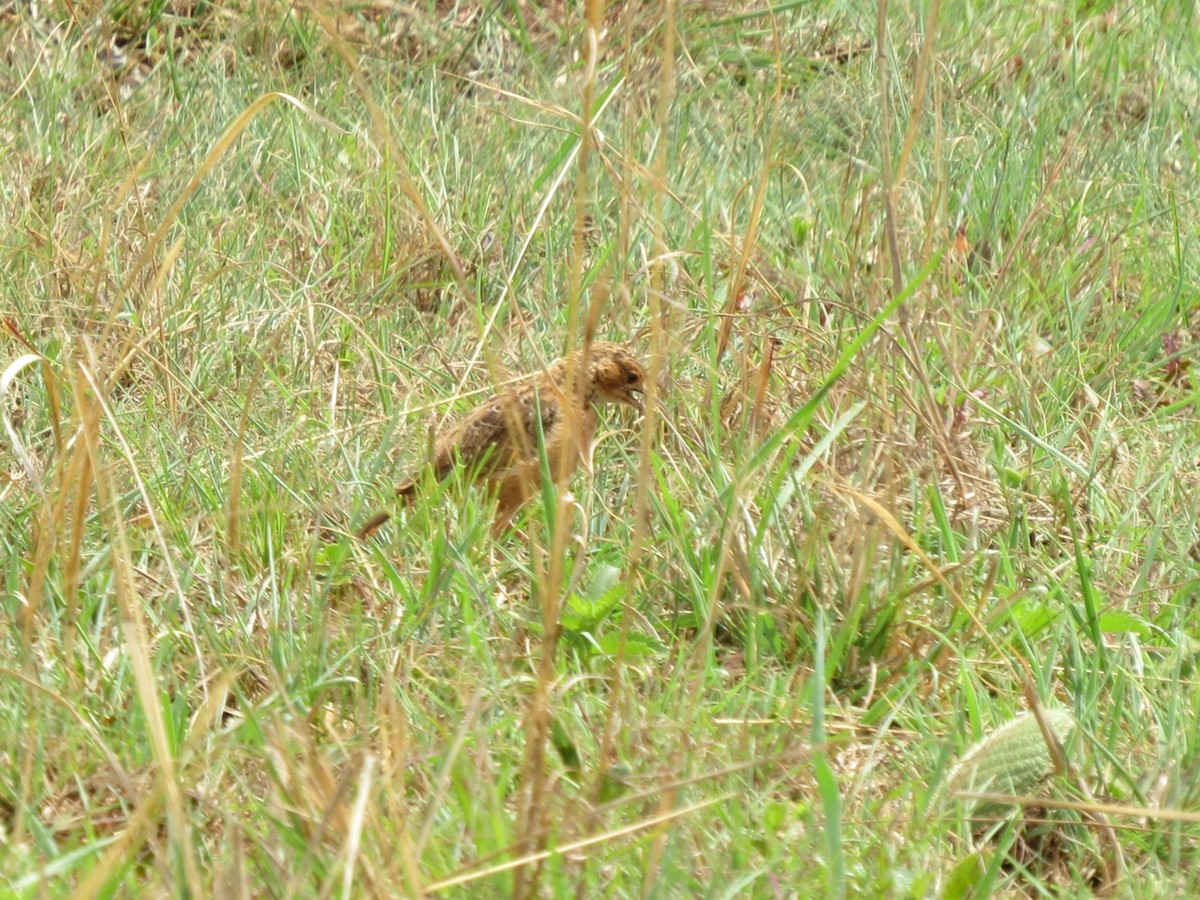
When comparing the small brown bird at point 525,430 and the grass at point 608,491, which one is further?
the small brown bird at point 525,430

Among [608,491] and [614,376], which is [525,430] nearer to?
[608,491]

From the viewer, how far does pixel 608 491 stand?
13.3 feet

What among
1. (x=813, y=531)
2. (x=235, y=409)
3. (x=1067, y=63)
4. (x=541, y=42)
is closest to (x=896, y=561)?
(x=813, y=531)

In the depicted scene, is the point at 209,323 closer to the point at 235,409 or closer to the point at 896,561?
the point at 235,409

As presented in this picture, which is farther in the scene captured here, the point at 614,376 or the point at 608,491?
the point at 614,376

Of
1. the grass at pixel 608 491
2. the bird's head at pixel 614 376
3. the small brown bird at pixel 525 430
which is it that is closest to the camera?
the grass at pixel 608 491

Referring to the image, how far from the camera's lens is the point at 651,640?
325cm

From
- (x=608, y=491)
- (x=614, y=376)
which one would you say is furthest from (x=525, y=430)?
(x=614, y=376)

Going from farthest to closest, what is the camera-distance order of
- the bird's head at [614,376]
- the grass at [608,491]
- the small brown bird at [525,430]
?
the bird's head at [614,376]
the small brown bird at [525,430]
the grass at [608,491]

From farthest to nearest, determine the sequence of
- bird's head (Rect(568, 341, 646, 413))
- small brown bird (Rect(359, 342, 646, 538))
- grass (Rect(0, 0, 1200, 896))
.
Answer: bird's head (Rect(568, 341, 646, 413)) → small brown bird (Rect(359, 342, 646, 538)) → grass (Rect(0, 0, 1200, 896))

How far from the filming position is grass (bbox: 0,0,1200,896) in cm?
233

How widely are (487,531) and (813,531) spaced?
2.66 ft

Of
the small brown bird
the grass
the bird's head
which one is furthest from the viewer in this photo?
the bird's head

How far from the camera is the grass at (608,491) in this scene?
233cm
